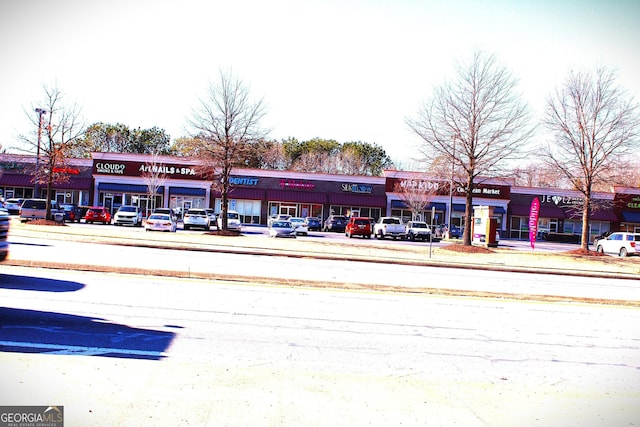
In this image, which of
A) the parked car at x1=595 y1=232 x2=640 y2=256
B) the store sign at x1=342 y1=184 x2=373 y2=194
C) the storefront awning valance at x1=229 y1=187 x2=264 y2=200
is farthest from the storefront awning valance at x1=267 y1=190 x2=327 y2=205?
the parked car at x1=595 y1=232 x2=640 y2=256

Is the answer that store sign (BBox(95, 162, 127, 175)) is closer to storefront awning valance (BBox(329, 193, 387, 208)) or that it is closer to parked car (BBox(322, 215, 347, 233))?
storefront awning valance (BBox(329, 193, 387, 208))

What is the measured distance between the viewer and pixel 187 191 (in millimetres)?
59750

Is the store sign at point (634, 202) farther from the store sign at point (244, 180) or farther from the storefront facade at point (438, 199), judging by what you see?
the store sign at point (244, 180)

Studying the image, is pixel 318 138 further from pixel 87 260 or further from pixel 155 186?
pixel 87 260

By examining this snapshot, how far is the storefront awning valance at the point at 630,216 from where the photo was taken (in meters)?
62.3

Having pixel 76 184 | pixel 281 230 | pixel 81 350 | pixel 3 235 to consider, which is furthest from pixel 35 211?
pixel 81 350

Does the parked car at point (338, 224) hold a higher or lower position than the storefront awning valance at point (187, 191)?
lower

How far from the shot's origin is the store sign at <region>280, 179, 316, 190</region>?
2402 inches

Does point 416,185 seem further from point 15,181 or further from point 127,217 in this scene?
point 15,181

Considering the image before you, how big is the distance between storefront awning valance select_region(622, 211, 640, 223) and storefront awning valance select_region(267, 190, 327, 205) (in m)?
34.6

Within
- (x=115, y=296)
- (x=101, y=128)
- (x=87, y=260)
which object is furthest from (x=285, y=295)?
(x=101, y=128)

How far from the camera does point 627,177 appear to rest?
1410 inches
